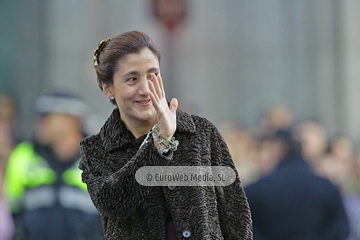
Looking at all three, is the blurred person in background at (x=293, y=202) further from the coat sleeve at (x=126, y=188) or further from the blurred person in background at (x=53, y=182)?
the coat sleeve at (x=126, y=188)

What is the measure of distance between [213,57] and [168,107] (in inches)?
552

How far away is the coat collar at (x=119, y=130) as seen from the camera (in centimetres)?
340

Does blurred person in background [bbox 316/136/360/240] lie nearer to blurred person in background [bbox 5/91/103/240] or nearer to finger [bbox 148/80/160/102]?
blurred person in background [bbox 5/91/103/240]

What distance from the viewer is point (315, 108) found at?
55.8ft

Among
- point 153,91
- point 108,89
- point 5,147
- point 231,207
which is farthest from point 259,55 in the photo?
point 153,91

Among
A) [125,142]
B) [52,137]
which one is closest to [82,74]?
[52,137]

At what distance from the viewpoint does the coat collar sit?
340 centimetres

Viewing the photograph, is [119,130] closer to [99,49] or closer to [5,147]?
[99,49]

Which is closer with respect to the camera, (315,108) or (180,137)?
(180,137)

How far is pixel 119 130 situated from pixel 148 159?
331mm

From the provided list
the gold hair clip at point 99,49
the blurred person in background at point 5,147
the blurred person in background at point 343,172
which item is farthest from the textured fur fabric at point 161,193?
the blurred person in background at point 343,172

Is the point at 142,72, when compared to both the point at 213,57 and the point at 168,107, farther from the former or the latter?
the point at 213,57

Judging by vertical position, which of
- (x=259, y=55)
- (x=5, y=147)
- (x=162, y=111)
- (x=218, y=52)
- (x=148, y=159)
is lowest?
(x=148, y=159)

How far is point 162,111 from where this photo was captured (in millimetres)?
3227
